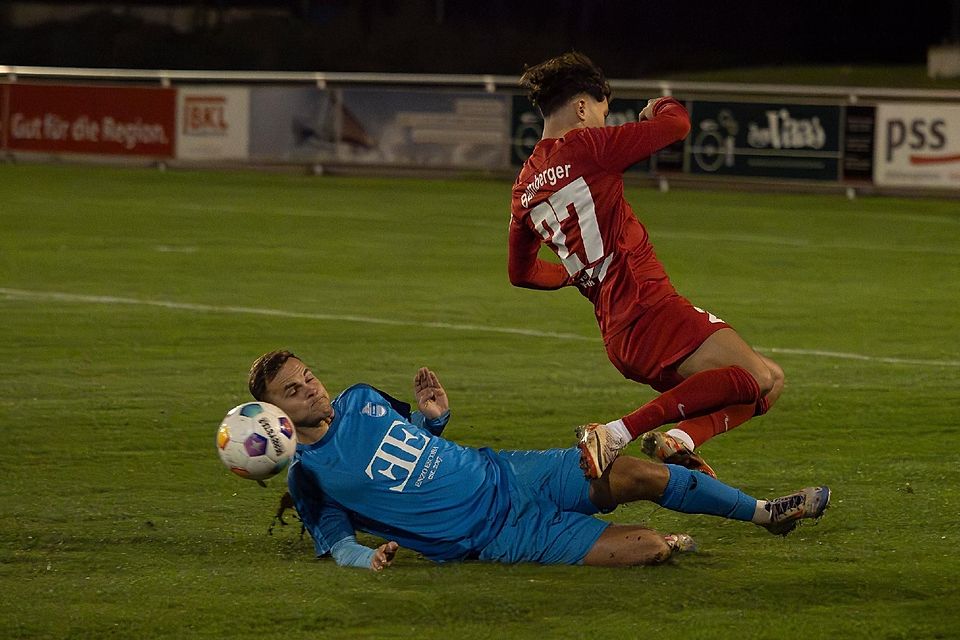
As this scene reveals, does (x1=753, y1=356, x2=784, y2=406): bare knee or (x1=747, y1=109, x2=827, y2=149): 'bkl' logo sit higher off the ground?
(x1=747, y1=109, x2=827, y2=149): 'bkl' logo

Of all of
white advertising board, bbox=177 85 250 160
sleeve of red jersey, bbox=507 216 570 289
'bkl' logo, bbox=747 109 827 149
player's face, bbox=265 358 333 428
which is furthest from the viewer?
white advertising board, bbox=177 85 250 160

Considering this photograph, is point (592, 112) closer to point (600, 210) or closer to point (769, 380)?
point (600, 210)

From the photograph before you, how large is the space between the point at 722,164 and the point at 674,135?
711 inches

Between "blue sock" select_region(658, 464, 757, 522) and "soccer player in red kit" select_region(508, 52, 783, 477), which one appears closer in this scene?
"blue sock" select_region(658, 464, 757, 522)

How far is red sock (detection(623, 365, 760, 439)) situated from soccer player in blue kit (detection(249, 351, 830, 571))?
27 cm

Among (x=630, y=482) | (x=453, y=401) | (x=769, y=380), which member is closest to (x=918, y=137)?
(x=453, y=401)

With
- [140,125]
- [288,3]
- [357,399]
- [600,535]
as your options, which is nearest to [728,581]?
[600,535]

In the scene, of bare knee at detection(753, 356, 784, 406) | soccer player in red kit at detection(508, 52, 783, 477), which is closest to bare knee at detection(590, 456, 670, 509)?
soccer player in red kit at detection(508, 52, 783, 477)

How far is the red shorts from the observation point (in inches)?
258

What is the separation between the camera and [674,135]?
6.50 m

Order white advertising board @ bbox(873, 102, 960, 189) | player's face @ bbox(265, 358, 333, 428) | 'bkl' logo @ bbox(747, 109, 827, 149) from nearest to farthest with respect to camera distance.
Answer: player's face @ bbox(265, 358, 333, 428) → white advertising board @ bbox(873, 102, 960, 189) → 'bkl' logo @ bbox(747, 109, 827, 149)

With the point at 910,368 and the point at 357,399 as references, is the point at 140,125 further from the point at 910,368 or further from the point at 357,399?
the point at 357,399

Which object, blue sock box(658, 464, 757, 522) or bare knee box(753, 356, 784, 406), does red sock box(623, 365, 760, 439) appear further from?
blue sock box(658, 464, 757, 522)

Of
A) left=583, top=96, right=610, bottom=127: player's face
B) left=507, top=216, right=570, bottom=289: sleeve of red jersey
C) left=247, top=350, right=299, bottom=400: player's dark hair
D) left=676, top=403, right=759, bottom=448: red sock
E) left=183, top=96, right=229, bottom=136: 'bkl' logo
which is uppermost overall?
left=583, top=96, right=610, bottom=127: player's face
